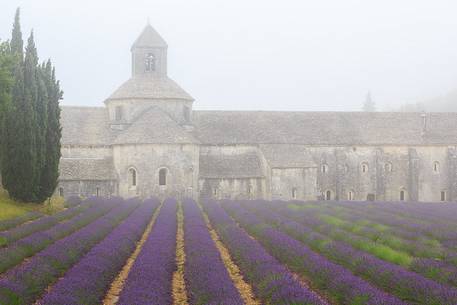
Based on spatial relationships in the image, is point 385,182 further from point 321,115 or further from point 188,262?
point 188,262

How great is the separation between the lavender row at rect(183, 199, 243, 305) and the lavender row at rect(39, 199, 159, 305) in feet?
5.63

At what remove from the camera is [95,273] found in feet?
39.8

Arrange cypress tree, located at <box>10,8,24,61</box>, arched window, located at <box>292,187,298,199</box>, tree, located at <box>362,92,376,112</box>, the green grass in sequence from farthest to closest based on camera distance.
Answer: tree, located at <box>362,92,376,112</box>
arched window, located at <box>292,187,298,199</box>
cypress tree, located at <box>10,8,24,61</box>
the green grass

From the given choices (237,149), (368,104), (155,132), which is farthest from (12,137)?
(368,104)

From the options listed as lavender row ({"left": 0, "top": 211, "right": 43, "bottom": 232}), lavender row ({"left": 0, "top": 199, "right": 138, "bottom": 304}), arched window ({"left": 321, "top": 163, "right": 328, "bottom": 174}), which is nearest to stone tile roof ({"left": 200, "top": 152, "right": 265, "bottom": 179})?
arched window ({"left": 321, "top": 163, "right": 328, "bottom": 174})

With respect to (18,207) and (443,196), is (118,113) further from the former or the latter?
(443,196)

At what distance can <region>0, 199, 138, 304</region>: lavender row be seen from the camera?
10258mm

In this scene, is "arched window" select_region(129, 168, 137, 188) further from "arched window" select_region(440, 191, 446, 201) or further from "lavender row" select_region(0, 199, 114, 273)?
"arched window" select_region(440, 191, 446, 201)

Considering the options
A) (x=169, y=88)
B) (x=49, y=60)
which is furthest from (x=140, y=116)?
(x=49, y=60)

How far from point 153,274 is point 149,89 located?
119 feet

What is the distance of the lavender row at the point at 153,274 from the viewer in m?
9.84

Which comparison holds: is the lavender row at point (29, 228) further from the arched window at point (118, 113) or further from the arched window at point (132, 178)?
the arched window at point (118, 113)

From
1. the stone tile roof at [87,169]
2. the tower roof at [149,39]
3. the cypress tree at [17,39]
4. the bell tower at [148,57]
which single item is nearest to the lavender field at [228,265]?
the cypress tree at [17,39]

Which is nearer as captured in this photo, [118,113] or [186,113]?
[118,113]
